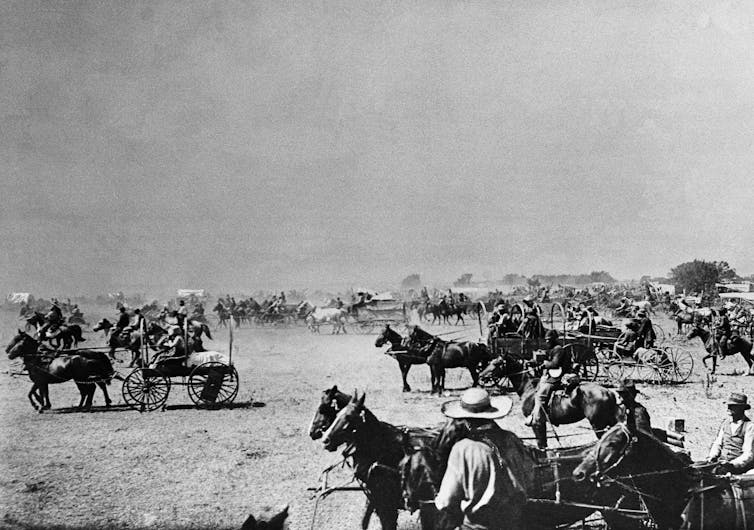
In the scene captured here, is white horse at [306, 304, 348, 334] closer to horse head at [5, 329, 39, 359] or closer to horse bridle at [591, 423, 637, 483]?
horse head at [5, 329, 39, 359]

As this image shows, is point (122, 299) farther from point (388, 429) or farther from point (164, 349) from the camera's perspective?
point (388, 429)

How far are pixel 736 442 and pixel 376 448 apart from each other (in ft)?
11.8

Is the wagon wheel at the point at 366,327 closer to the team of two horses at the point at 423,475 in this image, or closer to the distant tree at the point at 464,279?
the distant tree at the point at 464,279

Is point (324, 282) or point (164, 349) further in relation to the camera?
point (324, 282)

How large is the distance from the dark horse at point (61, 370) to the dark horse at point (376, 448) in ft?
22.1

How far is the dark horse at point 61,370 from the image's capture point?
9.75 m

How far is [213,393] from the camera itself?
31.8 feet

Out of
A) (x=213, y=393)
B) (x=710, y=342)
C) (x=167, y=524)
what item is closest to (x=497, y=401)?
(x=167, y=524)

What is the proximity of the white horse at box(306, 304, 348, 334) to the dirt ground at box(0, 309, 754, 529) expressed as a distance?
26.6 feet

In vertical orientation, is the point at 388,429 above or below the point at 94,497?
above

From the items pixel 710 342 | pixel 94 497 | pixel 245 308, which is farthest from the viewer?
pixel 245 308

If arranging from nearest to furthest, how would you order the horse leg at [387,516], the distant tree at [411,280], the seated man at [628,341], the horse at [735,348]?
the horse leg at [387,516]
the seated man at [628,341]
the distant tree at [411,280]
the horse at [735,348]

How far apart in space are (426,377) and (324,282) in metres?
3.18

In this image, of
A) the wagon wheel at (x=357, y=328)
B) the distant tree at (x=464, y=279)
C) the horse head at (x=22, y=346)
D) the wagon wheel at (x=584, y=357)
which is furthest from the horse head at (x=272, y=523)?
the wagon wheel at (x=357, y=328)
